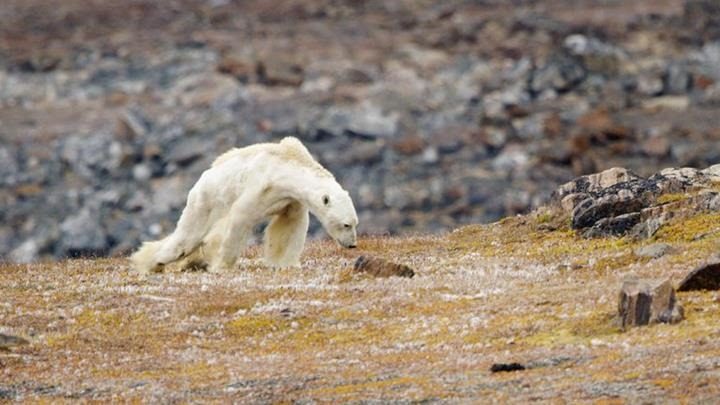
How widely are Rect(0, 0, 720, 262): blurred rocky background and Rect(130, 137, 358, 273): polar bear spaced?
147 ft

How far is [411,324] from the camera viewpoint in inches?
1025

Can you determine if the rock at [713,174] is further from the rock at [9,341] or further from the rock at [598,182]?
the rock at [9,341]

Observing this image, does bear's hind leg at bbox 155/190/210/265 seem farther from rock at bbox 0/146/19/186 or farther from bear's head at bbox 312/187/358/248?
rock at bbox 0/146/19/186

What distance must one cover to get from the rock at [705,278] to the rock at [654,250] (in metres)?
3.93

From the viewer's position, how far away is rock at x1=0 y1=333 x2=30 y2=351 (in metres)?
26.1

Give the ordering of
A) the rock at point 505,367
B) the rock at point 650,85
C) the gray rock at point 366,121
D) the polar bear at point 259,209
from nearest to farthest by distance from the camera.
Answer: the rock at point 505,367 → the polar bear at point 259,209 → the gray rock at point 366,121 → the rock at point 650,85

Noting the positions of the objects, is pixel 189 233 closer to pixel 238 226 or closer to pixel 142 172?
pixel 238 226

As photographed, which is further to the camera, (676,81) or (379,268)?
(676,81)

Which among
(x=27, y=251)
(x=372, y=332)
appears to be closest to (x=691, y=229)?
(x=372, y=332)

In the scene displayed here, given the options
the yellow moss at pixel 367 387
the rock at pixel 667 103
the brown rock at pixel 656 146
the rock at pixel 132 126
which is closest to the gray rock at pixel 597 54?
the rock at pixel 667 103

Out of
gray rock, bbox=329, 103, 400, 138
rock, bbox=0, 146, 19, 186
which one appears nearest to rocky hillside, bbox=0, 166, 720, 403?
rock, bbox=0, 146, 19, 186

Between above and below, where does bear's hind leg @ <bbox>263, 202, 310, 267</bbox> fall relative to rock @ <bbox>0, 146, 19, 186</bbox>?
above

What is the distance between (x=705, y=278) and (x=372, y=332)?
16.0 feet

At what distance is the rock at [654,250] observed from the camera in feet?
95.9
